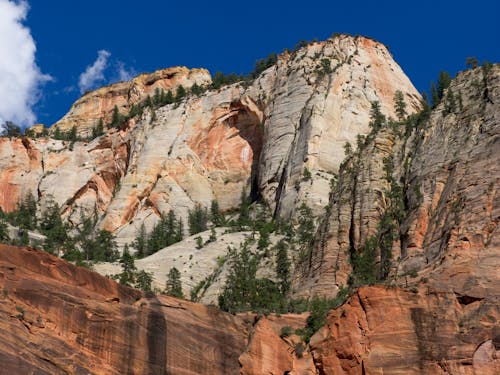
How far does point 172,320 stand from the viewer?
4625 cm

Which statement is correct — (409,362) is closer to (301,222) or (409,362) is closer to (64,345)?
(64,345)

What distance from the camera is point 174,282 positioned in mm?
68250

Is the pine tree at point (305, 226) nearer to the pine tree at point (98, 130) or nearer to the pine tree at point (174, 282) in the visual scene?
the pine tree at point (174, 282)

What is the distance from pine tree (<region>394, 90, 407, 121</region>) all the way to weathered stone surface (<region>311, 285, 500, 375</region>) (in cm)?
4657

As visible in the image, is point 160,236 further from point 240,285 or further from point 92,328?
point 92,328

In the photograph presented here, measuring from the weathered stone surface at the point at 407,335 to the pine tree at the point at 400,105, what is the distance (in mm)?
46566

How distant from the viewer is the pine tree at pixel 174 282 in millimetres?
66019

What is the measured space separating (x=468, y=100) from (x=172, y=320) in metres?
33.4

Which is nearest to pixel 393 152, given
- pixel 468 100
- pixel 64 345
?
pixel 468 100

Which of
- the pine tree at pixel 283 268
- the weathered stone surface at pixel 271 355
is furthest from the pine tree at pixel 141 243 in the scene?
the weathered stone surface at pixel 271 355

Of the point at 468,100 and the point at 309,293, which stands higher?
the point at 468,100

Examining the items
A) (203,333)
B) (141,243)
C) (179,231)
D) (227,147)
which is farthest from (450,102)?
(227,147)

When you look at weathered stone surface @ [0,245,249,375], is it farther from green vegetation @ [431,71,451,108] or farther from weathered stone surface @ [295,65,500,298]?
green vegetation @ [431,71,451,108]

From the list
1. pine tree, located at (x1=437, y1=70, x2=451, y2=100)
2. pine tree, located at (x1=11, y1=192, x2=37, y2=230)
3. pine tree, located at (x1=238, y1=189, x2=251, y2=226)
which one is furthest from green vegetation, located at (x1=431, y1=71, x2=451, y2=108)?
pine tree, located at (x1=11, y1=192, x2=37, y2=230)
